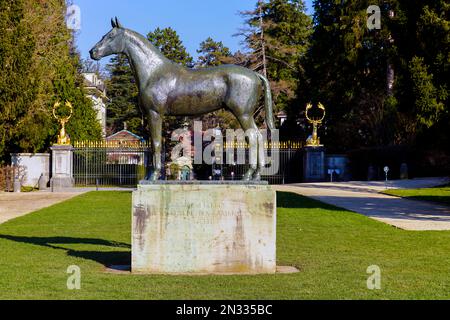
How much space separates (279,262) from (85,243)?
433 cm

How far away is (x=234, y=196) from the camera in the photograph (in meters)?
9.90

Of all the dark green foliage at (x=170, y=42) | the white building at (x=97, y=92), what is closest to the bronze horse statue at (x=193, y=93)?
the dark green foliage at (x=170, y=42)

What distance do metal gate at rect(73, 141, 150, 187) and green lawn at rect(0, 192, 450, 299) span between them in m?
20.1

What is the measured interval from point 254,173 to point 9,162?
30970mm

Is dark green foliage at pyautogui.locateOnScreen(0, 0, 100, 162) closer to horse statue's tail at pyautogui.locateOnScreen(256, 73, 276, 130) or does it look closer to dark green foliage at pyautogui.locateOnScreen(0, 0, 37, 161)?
dark green foliage at pyautogui.locateOnScreen(0, 0, 37, 161)

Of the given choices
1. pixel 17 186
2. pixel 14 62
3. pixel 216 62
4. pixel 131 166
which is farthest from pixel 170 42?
pixel 14 62

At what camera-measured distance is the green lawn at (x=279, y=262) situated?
8.62 meters

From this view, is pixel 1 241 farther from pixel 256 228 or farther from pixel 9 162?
pixel 9 162

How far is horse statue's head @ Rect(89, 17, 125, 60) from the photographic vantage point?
35.4ft

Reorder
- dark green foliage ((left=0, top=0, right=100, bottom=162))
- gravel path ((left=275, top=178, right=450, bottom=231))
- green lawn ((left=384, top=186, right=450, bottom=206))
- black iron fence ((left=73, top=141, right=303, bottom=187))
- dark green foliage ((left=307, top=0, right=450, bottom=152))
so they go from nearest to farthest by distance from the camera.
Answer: gravel path ((left=275, top=178, right=450, bottom=231)) < dark green foliage ((left=0, top=0, right=100, bottom=162)) < green lawn ((left=384, top=186, right=450, bottom=206)) < black iron fence ((left=73, top=141, right=303, bottom=187)) < dark green foliage ((left=307, top=0, right=450, bottom=152))

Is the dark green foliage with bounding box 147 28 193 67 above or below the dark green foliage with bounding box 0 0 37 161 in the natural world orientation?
above

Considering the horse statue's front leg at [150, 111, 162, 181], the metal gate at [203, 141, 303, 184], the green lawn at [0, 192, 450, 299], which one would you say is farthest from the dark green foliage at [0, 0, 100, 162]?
the horse statue's front leg at [150, 111, 162, 181]

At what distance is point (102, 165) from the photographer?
4134 centimetres

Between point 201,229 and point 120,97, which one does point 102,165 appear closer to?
point 201,229
